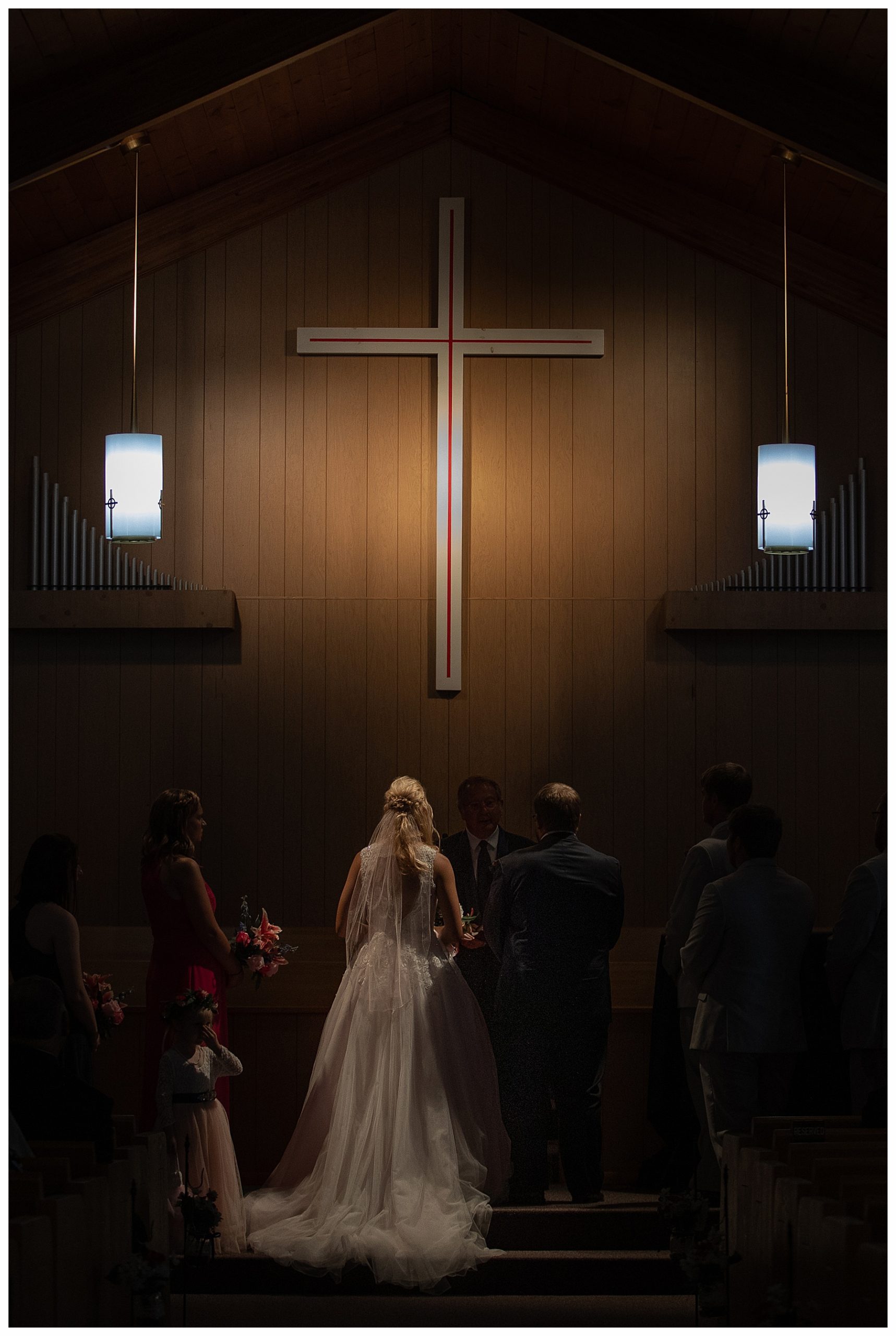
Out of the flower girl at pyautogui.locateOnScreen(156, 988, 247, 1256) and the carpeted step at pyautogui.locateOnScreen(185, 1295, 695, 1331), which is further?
the flower girl at pyautogui.locateOnScreen(156, 988, 247, 1256)

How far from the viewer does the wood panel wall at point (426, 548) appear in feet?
22.0

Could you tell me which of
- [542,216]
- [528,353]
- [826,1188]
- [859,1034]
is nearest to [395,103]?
[542,216]

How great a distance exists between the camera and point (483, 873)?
244 inches

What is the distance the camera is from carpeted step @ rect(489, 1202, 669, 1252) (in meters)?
5.10

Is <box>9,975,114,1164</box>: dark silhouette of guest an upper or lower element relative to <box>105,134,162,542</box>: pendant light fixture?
lower

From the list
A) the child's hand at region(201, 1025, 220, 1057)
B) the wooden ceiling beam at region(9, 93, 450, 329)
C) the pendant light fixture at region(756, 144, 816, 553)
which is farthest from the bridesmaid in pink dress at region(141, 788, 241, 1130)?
the wooden ceiling beam at region(9, 93, 450, 329)

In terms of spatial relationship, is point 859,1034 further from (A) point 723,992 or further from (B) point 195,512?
(B) point 195,512

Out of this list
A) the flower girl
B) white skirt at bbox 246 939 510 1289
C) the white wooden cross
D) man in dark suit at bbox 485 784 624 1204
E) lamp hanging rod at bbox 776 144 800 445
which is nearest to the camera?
white skirt at bbox 246 939 510 1289

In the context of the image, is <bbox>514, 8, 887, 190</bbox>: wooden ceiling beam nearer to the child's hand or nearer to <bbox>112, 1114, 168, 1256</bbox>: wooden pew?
A: the child's hand

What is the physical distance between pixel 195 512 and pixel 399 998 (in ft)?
8.78

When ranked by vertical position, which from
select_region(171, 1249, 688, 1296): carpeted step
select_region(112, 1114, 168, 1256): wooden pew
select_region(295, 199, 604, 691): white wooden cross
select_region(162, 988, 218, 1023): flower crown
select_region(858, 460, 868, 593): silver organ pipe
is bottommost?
select_region(171, 1249, 688, 1296): carpeted step

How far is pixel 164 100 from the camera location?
5.70m

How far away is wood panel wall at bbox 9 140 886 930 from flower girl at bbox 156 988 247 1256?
176 centimetres

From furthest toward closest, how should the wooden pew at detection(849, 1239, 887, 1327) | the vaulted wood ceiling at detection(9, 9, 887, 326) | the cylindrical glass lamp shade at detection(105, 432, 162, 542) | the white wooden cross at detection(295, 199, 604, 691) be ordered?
the white wooden cross at detection(295, 199, 604, 691), the cylindrical glass lamp shade at detection(105, 432, 162, 542), the vaulted wood ceiling at detection(9, 9, 887, 326), the wooden pew at detection(849, 1239, 887, 1327)
